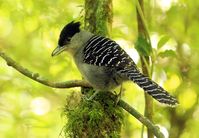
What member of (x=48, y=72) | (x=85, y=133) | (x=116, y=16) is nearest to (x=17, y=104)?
(x=48, y=72)

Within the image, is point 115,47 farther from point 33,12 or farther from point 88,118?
point 33,12

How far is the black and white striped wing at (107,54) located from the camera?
3572 millimetres

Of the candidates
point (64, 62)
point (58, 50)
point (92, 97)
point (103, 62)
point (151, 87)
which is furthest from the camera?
point (64, 62)

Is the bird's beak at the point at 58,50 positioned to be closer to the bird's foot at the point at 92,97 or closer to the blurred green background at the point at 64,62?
the blurred green background at the point at 64,62

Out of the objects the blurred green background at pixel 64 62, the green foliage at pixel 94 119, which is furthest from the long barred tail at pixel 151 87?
the blurred green background at pixel 64 62

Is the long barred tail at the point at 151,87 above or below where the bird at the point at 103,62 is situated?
below

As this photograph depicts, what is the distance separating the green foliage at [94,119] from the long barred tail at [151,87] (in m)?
0.23

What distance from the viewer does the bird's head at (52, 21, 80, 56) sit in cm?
393

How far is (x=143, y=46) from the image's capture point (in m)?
3.26

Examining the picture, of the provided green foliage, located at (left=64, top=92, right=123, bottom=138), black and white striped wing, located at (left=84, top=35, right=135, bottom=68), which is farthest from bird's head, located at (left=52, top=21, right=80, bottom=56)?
green foliage, located at (left=64, top=92, right=123, bottom=138)

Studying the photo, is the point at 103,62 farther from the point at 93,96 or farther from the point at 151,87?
the point at 151,87

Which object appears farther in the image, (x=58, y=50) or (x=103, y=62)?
(x=58, y=50)

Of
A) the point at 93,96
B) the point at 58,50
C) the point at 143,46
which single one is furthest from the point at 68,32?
the point at 143,46

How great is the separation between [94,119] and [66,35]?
1.10 metres
